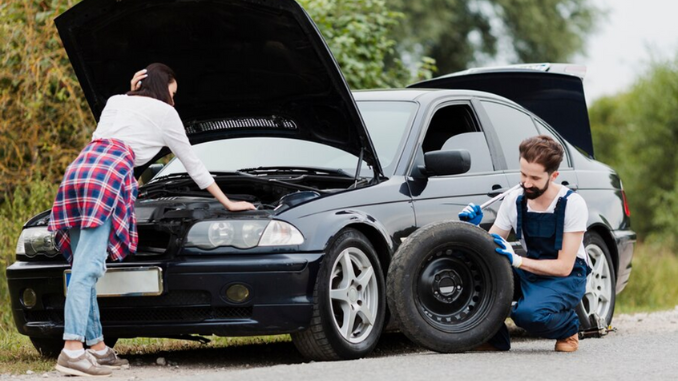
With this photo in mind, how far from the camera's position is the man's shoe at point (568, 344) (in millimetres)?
6809

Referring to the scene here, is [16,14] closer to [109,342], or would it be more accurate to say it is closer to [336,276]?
[109,342]

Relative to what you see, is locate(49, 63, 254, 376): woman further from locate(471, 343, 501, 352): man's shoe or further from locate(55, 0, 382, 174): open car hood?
locate(471, 343, 501, 352): man's shoe

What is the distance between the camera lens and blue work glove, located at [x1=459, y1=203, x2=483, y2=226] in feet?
22.3

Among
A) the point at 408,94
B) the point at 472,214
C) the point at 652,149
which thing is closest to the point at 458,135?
the point at 408,94

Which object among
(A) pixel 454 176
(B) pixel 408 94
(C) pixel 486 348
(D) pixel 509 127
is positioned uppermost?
(B) pixel 408 94

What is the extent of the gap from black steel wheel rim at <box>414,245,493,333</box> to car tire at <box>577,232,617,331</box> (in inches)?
66.1

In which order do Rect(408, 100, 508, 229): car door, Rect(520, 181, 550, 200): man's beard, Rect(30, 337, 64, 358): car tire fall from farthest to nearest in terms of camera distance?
1. Rect(408, 100, 508, 229): car door
2. Rect(30, 337, 64, 358): car tire
3. Rect(520, 181, 550, 200): man's beard

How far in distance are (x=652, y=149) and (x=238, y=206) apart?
2224 centimetres

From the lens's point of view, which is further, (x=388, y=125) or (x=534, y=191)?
(x=388, y=125)

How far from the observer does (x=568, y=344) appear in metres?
6.82

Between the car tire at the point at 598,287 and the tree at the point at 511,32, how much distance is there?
2134 centimetres

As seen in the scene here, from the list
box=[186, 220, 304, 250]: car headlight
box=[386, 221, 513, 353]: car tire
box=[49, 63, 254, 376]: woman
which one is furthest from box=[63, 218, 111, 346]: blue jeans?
box=[386, 221, 513, 353]: car tire

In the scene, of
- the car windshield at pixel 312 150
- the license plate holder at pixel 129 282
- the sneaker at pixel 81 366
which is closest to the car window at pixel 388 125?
the car windshield at pixel 312 150

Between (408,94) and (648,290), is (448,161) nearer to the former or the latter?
(408,94)
